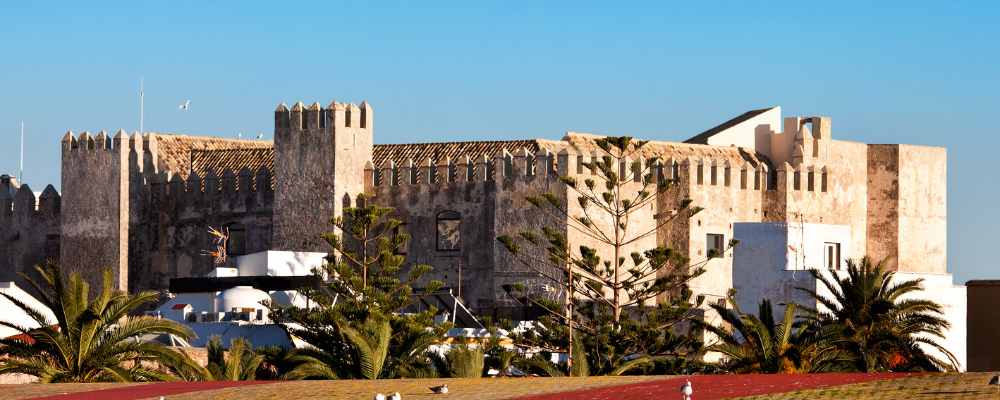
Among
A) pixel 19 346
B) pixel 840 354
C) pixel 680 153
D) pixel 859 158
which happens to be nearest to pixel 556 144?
pixel 680 153

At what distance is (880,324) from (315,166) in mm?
19200

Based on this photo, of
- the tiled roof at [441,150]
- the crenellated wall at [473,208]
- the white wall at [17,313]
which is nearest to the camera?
the white wall at [17,313]

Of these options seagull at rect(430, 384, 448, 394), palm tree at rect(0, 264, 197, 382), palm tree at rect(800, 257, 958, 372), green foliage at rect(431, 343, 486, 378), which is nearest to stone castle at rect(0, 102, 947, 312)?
palm tree at rect(800, 257, 958, 372)

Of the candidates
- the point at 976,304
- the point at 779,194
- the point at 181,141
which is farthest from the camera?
the point at 181,141

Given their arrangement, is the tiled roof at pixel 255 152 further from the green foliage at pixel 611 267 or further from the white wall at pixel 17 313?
the white wall at pixel 17 313

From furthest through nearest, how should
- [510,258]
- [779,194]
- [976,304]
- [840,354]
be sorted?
1. [779,194]
2. [510,258]
3. [976,304]
4. [840,354]

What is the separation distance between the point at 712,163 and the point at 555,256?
21.8 ft

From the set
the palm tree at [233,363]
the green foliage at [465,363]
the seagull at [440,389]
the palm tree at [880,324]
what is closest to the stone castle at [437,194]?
the palm tree at [880,324]

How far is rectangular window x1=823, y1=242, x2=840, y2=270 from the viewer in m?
50.3

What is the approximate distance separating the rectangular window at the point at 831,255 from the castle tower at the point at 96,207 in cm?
1743

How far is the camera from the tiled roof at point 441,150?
5662 cm

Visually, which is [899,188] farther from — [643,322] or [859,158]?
[643,322]

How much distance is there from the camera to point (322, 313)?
42.8 m

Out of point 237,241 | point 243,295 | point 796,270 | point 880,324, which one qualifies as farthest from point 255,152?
point 880,324
